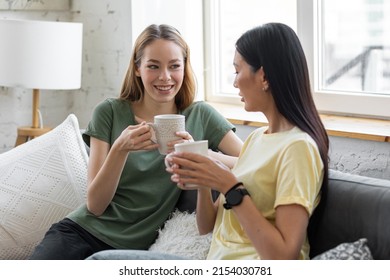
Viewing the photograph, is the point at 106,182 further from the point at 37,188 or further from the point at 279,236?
the point at 279,236

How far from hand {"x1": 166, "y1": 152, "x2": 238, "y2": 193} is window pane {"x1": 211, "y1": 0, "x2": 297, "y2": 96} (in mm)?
1509

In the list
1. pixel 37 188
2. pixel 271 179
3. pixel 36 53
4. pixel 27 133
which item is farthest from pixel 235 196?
pixel 27 133

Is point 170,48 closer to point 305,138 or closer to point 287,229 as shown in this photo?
point 305,138

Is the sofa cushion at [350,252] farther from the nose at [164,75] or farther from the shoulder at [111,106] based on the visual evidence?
the shoulder at [111,106]

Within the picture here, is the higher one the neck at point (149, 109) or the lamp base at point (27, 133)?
the neck at point (149, 109)

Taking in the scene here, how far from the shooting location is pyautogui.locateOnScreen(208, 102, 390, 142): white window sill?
8.20ft

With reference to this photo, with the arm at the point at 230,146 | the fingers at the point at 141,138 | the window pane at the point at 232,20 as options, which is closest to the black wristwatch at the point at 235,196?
the fingers at the point at 141,138

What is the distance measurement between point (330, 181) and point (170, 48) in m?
0.73

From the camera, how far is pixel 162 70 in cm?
235

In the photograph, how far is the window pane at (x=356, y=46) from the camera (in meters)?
2.75

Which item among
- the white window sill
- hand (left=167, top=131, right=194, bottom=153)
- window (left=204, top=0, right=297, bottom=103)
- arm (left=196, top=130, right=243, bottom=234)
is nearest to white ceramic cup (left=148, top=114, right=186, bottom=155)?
hand (left=167, top=131, right=194, bottom=153)

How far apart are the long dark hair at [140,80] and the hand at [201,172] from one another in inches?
28.4

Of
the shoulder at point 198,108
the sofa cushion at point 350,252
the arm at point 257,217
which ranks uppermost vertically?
the shoulder at point 198,108
